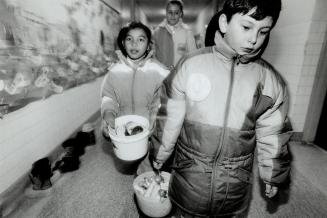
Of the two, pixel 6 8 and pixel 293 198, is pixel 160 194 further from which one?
pixel 6 8

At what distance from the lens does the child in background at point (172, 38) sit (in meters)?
3.29

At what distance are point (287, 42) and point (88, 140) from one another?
11.4 ft

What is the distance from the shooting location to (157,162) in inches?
52.9

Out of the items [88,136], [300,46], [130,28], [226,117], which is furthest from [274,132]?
[88,136]

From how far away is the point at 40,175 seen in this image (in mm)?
2316

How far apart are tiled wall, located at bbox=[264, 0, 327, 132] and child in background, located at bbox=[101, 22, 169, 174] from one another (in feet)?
7.45

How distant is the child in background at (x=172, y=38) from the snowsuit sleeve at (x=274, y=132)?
226 centimetres

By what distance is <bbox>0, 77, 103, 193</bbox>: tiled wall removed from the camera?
6.86 ft

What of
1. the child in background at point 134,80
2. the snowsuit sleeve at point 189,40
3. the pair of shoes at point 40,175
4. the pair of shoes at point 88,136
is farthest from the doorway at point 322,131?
the pair of shoes at point 40,175

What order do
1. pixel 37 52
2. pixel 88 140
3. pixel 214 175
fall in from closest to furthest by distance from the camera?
1. pixel 214 175
2. pixel 37 52
3. pixel 88 140

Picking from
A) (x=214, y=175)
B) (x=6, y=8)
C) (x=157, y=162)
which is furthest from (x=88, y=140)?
(x=214, y=175)

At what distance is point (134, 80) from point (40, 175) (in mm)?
1397

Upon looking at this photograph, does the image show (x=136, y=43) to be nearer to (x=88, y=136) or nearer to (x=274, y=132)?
(x=274, y=132)

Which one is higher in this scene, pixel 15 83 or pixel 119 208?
pixel 15 83
